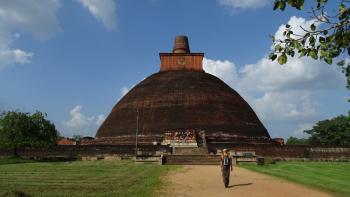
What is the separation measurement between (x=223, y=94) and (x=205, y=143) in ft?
28.6

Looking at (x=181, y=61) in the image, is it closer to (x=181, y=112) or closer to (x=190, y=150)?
(x=181, y=112)

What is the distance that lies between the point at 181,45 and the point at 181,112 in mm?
12503

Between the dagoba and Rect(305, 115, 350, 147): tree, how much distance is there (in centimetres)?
2493

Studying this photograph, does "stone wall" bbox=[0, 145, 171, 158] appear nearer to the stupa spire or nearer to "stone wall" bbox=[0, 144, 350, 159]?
"stone wall" bbox=[0, 144, 350, 159]

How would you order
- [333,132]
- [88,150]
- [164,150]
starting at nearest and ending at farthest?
[164,150], [88,150], [333,132]

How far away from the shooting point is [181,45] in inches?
1916

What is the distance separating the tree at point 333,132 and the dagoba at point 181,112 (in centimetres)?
2493

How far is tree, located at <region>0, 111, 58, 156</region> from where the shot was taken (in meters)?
29.2

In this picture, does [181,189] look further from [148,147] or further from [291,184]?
[148,147]

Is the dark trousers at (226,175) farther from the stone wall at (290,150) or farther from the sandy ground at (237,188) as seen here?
the stone wall at (290,150)

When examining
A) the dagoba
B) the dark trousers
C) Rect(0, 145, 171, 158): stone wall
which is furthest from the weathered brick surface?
the dark trousers

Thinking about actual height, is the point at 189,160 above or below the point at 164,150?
below

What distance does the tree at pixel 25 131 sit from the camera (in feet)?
95.9

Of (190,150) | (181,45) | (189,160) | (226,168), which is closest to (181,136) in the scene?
(190,150)
